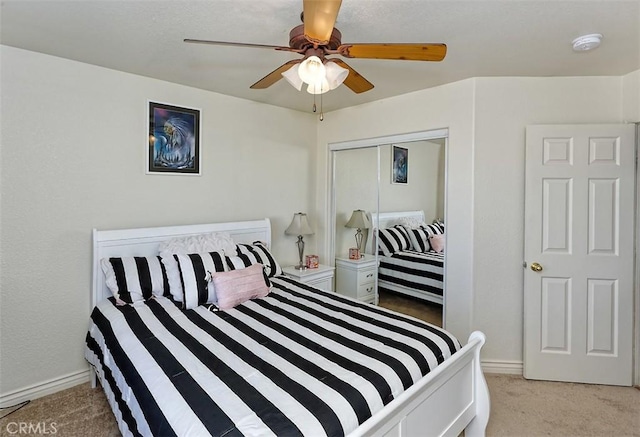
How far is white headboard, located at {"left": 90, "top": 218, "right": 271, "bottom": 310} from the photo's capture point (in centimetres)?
244

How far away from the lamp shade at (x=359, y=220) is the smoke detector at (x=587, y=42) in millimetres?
2253

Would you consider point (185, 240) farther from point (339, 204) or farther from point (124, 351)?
point (339, 204)

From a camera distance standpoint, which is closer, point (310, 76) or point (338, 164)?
point (310, 76)

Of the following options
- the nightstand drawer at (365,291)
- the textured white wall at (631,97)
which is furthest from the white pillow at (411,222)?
the textured white wall at (631,97)

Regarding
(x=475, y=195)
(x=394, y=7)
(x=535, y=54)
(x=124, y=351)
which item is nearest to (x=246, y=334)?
(x=124, y=351)

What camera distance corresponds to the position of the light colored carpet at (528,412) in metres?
2.03

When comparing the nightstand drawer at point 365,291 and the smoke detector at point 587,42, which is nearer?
the smoke detector at point 587,42

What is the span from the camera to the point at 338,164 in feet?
13.0

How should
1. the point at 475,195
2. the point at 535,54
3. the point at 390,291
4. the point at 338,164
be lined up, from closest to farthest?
1. the point at 535,54
2. the point at 475,195
3. the point at 390,291
4. the point at 338,164

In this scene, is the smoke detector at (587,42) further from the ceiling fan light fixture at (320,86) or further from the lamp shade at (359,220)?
the lamp shade at (359,220)

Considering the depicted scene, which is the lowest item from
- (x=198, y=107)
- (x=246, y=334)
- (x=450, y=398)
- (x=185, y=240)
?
(x=450, y=398)

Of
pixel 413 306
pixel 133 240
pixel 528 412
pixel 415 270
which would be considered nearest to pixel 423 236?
pixel 415 270

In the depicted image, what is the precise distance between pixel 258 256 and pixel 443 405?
5.93ft

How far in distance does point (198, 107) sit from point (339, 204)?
6.03ft
